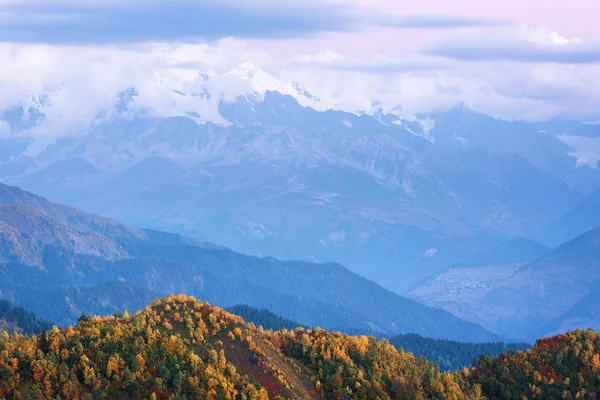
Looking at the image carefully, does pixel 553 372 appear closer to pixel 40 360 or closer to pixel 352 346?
pixel 352 346

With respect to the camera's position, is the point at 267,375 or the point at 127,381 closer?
the point at 127,381

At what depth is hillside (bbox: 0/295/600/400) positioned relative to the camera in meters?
154

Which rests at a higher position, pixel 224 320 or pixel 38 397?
pixel 224 320

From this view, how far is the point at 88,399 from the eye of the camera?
5876 inches

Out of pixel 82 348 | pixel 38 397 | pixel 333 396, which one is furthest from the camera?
pixel 333 396

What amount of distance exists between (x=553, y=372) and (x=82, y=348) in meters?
87.2

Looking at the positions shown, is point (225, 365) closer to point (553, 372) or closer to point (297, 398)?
point (297, 398)

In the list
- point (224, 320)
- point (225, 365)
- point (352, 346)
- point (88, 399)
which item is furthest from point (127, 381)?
point (352, 346)

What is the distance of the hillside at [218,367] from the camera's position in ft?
506

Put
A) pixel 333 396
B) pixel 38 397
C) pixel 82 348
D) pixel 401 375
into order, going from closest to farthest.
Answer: pixel 38 397, pixel 82 348, pixel 333 396, pixel 401 375

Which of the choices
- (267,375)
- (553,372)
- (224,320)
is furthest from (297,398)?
(553,372)

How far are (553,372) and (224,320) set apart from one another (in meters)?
61.9

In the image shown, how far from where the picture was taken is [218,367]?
164375 millimetres

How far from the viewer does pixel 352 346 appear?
194 metres
